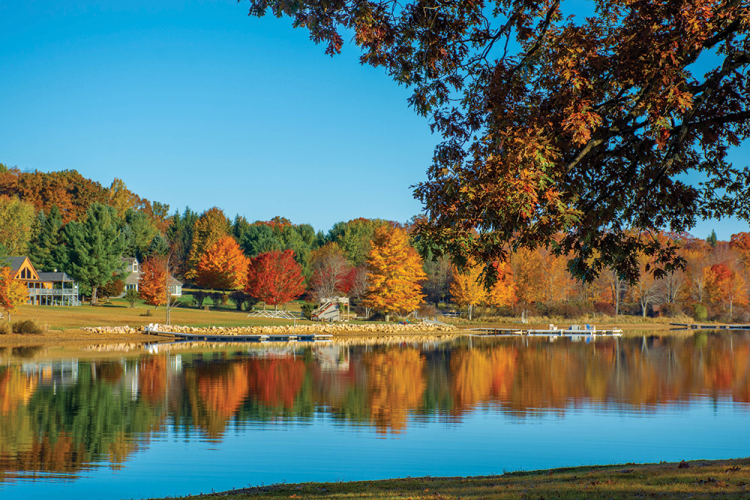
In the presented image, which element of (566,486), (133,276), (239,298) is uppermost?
(133,276)

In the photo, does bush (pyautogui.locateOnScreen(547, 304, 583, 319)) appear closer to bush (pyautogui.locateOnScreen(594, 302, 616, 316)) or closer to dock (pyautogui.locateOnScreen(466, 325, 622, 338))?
bush (pyautogui.locateOnScreen(594, 302, 616, 316))

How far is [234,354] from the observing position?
39250 mm

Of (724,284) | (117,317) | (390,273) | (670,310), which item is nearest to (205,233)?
(117,317)

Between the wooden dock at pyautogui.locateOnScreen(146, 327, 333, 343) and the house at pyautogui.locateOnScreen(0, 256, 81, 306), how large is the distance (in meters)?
26.2

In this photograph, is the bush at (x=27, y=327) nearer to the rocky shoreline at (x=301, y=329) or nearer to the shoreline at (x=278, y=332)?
the shoreline at (x=278, y=332)

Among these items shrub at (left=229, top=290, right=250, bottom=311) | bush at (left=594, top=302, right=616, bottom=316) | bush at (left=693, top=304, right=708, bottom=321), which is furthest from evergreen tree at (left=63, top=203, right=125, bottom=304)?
bush at (left=693, top=304, right=708, bottom=321)

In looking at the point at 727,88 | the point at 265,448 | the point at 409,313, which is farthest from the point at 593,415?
the point at 409,313

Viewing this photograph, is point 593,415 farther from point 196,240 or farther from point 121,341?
point 196,240

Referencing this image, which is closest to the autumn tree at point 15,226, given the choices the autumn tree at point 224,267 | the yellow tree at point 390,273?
the autumn tree at point 224,267

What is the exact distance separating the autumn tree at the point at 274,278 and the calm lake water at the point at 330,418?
91.6ft

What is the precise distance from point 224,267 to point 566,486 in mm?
76437

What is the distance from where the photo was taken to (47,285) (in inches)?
2876

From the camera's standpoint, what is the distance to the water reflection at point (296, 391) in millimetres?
16938

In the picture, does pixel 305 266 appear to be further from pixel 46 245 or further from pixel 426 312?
pixel 46 245
